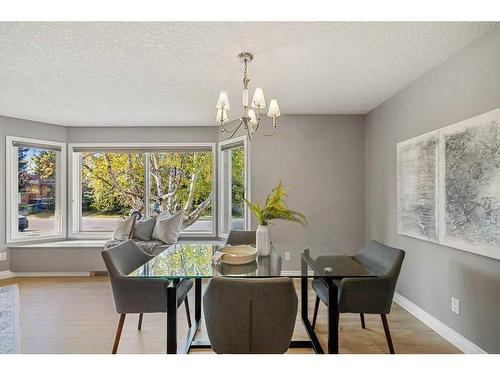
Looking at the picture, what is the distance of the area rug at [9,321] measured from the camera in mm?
2334

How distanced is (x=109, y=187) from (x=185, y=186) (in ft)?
4.30

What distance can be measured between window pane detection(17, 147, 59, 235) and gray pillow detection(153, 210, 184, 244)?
1.86 metres

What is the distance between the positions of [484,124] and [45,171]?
18.3ft

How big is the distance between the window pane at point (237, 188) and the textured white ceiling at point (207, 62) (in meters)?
1.02

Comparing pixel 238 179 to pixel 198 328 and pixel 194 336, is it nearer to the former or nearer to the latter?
pixel 198 328

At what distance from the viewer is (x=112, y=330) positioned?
2.60m

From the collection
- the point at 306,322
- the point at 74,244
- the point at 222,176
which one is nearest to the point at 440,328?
the point at 306,322

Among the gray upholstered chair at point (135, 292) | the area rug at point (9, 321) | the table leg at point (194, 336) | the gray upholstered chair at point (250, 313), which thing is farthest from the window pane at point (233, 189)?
the gray upholstered chair at point (250, 313)

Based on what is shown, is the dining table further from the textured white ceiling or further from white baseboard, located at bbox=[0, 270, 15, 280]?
white baseboard, located at bbox=[0, 270, 15, 280]

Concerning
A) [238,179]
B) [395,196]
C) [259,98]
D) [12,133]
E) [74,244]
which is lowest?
[74,244]

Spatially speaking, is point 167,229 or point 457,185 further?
point 167,229
